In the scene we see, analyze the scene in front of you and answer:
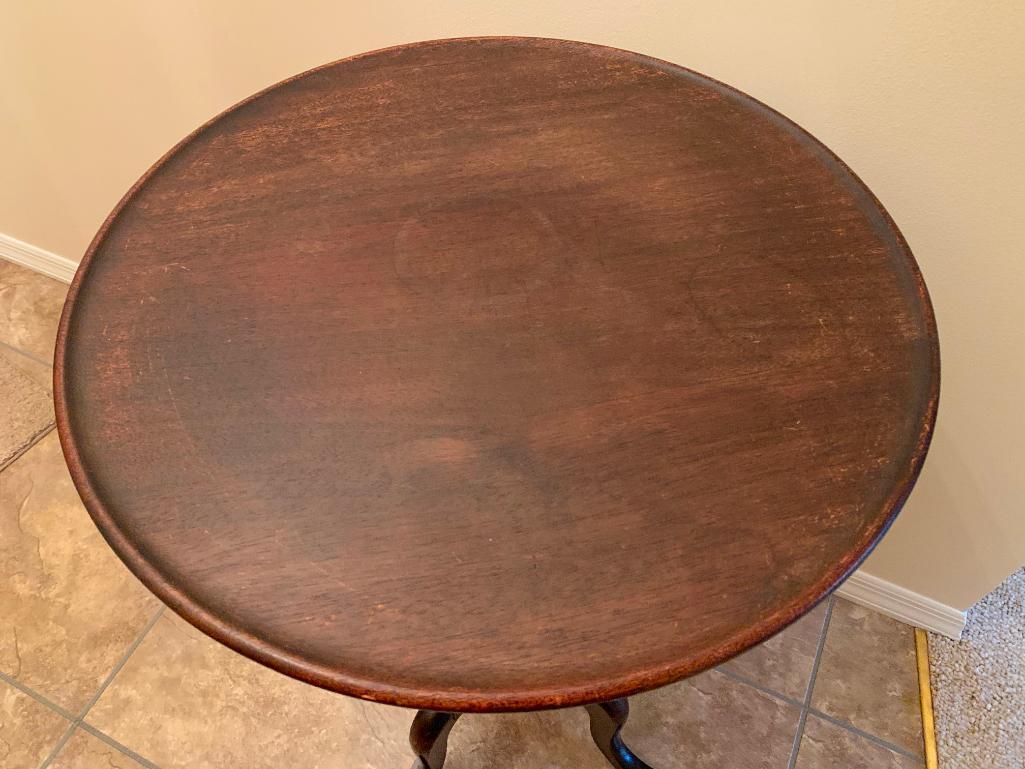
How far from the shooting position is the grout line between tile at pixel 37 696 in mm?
1136

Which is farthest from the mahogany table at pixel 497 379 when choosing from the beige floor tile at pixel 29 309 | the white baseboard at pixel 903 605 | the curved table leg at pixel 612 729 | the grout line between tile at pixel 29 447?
the beige floor tile at pixel 29 309

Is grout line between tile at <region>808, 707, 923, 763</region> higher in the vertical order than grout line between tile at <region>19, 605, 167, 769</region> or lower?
higher

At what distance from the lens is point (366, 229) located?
682 millimetres

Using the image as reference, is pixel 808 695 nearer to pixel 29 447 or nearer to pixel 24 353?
pixel 29 447

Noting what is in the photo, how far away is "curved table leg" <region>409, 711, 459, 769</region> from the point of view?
888 millimetres

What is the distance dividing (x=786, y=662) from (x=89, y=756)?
993 mm

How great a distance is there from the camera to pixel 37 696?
45.3 inches

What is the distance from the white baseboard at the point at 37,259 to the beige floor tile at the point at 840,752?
156cm

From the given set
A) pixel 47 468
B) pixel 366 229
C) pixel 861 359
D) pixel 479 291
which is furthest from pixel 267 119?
pixel 47 468

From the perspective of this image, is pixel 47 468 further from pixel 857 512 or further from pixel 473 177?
pixel 857 512

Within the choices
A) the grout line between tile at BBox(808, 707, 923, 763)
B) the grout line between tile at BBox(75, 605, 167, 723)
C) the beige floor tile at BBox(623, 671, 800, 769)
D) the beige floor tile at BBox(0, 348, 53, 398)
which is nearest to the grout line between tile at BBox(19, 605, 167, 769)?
the grout line between tile at BBox(75, 605, 167, 723)

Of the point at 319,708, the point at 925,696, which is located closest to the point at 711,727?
the point at 925,696

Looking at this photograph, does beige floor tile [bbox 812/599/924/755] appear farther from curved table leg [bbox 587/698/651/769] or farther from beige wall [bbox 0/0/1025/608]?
curved table leg [bbox 587/698/651/769]

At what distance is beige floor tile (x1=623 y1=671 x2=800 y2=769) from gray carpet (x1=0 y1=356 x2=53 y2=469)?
3.73 ft
